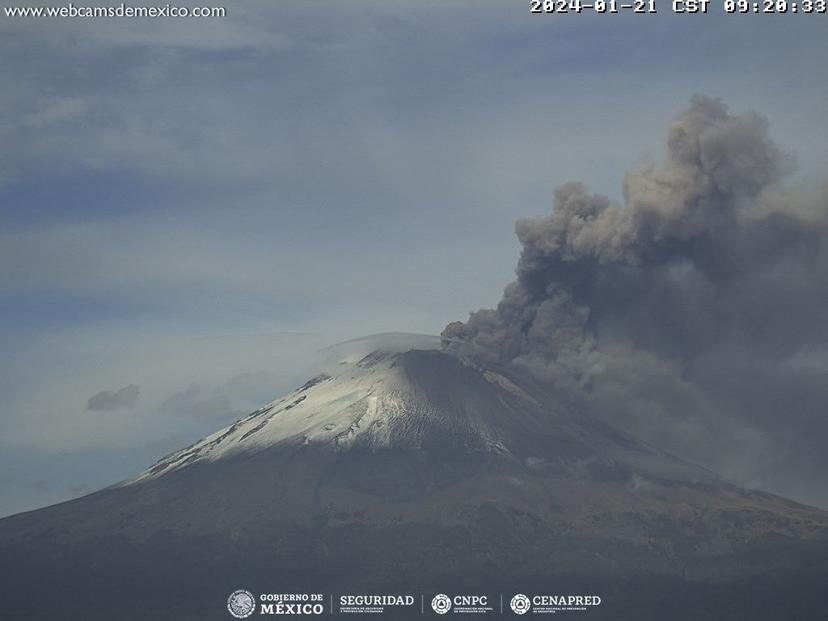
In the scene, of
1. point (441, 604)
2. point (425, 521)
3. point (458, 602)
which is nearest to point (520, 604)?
point (458, 602)

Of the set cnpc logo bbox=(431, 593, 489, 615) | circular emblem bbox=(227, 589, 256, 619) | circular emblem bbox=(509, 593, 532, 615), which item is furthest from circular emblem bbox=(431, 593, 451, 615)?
circular emblem bbox=(227, 589, 256, 619)

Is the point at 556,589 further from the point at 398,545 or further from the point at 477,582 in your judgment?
the point at 398,545

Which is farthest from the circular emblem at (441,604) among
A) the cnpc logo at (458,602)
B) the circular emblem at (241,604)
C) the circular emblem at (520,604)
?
the circular emblem at (241,604)

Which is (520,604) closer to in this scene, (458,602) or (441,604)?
(458,602)

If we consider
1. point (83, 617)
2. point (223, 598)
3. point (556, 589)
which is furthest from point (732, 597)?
point (83, 617)

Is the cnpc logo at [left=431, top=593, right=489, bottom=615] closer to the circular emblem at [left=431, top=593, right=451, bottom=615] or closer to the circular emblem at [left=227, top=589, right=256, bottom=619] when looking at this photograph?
the circular emblem at [left=431, top=593, right=451, bottom=615]

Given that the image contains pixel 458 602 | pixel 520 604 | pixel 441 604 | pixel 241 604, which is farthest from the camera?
pixel 241 604
